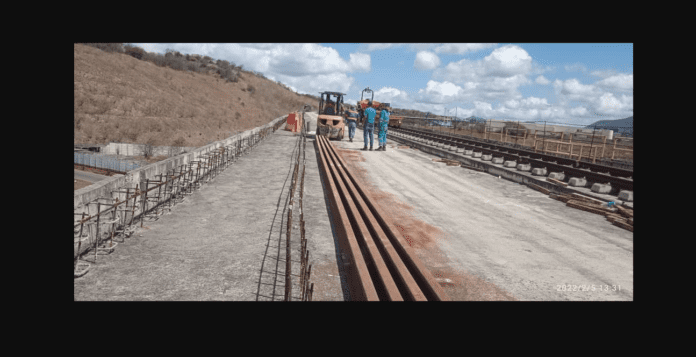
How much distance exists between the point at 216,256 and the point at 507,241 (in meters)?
5.12

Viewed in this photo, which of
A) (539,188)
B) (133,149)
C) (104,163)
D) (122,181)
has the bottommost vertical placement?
(104,163)

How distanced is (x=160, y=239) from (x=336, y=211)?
3.65 m

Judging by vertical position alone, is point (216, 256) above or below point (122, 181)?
below

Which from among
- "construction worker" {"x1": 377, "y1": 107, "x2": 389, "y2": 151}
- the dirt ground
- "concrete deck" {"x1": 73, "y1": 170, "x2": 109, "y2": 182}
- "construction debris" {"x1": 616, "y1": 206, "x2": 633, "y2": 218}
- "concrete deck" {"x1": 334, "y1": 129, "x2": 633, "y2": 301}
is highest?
"construction worker" {"x1": 377, "y1": 107, "x2": 389, "y2": 151}

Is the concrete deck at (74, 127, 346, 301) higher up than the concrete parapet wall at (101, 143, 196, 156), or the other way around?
the concrete parapet wall at (101, 143, 196, 156)

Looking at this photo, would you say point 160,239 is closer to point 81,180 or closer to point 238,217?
point 238,217

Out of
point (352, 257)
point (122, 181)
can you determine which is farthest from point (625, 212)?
point (122, 181)

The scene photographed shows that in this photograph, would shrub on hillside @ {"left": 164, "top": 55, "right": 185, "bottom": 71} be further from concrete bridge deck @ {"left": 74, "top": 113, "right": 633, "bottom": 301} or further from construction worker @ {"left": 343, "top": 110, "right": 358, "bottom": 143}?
concrete bridge deck @ {"left": 74, "top": 113, "right": 633, "bottom": 301}

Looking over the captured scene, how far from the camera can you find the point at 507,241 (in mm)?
7715

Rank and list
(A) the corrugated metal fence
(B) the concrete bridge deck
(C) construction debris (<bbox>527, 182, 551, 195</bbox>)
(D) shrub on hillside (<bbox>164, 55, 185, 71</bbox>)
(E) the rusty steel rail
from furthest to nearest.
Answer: (D) shrub on hillside (<bbox>164, 55, 185, 71</bbox>), (A) the corrugated metal fence, (C) construction debris (<bbox>527, 182, 551, 195</bbox>), (B) the concrete bridge deck, (E) the rusty steel rail

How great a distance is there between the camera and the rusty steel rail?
5020mm

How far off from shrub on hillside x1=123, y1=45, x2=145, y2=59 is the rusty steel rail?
2677 inches
